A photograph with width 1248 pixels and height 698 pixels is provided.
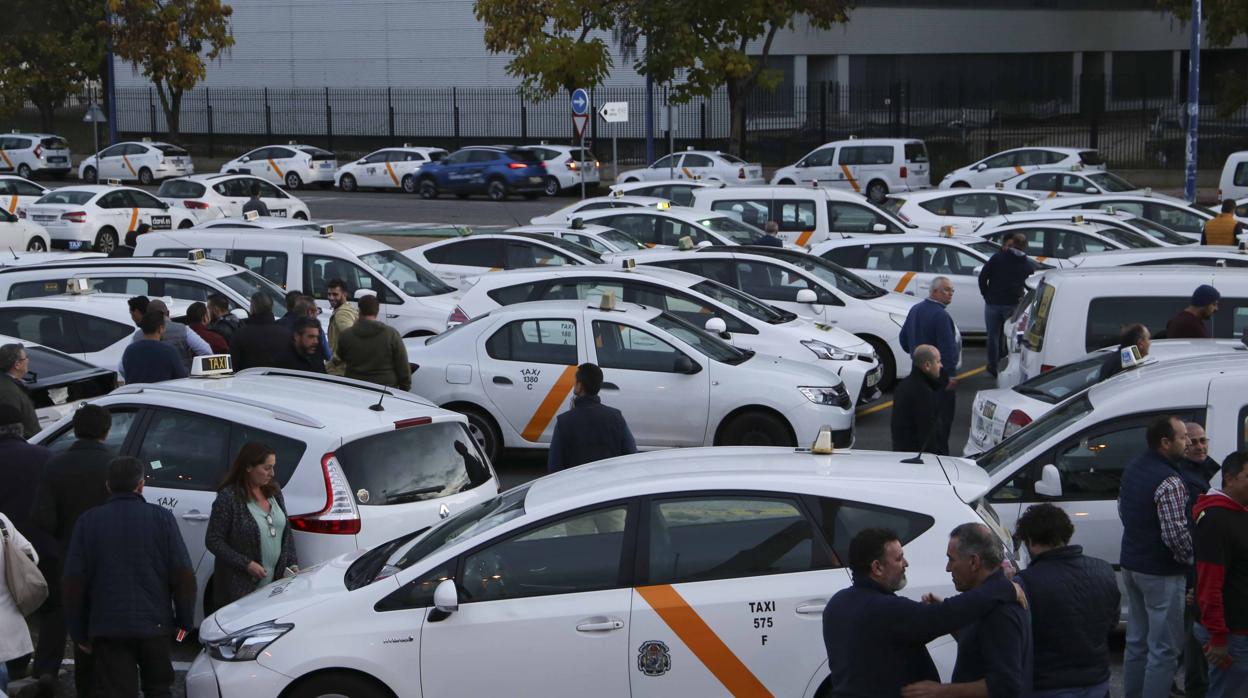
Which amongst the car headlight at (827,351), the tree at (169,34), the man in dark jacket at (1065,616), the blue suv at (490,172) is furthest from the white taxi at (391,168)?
the man in dark jacket at (1065,616)

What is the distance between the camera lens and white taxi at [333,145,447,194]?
42188 mm

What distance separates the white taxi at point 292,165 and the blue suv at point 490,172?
17.6 feet

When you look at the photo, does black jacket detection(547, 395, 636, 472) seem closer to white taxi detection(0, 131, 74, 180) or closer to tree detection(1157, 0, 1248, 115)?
tree detection(1157, 0, 1248, 115)

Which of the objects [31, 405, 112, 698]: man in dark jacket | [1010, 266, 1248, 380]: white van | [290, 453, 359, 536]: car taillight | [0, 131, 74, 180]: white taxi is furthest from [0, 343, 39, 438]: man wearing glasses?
[0, 131, 74, 180]: white taxi

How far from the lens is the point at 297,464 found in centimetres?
771

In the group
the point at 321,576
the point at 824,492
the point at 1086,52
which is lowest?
the point at 321,576

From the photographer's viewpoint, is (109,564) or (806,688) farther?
(109,564)

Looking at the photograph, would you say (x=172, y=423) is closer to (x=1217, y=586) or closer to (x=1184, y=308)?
(x=1217, y=586)

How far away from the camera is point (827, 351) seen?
13836 millimetres

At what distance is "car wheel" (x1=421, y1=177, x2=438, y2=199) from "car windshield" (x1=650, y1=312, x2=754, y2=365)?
93.8 ft

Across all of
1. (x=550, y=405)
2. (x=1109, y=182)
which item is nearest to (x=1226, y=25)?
(x=1109, y=182)

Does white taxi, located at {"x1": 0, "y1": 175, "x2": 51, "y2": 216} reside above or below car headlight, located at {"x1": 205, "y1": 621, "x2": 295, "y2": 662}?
above

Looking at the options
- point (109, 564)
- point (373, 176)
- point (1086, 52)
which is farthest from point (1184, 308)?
point (1086, 52)

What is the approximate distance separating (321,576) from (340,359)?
5196 millimetres
